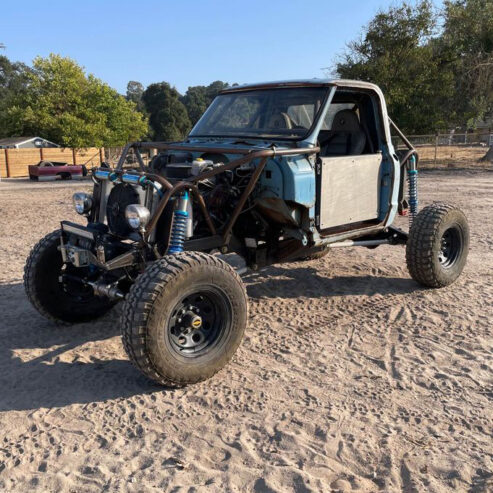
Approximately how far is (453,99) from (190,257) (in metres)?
26.0

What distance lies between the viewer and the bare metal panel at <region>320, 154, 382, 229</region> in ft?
16.3

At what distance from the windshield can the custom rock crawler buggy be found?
0.5 inches

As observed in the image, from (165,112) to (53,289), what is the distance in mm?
64274

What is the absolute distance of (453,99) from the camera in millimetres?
26422

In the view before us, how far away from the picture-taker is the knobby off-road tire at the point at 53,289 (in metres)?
4.84

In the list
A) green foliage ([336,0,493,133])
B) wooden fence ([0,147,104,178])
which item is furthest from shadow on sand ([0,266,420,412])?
wooden fence ([0,147,104,178])

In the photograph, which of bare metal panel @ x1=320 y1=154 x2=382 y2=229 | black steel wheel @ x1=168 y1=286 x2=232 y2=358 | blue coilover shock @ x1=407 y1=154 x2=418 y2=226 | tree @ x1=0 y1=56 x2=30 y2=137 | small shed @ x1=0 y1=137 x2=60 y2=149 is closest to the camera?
black steel wheel @ x1=168 y1=286 x2=232 y2=358

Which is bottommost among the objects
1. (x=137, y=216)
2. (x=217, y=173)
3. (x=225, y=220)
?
(x=225, y=220)

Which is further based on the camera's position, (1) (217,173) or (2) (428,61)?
(2) (428,61)

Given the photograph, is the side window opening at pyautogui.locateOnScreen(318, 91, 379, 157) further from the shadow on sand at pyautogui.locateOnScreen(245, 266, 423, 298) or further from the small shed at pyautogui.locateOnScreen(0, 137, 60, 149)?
the small shed at pyautogui.locateOnScreen(0, 137, 60, 149)

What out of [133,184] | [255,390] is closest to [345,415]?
[255,390]

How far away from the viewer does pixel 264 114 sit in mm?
5422

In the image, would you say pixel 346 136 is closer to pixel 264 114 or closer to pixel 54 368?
pixel 264 114

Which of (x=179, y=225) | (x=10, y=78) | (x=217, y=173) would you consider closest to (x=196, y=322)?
(x=179, y=225)
